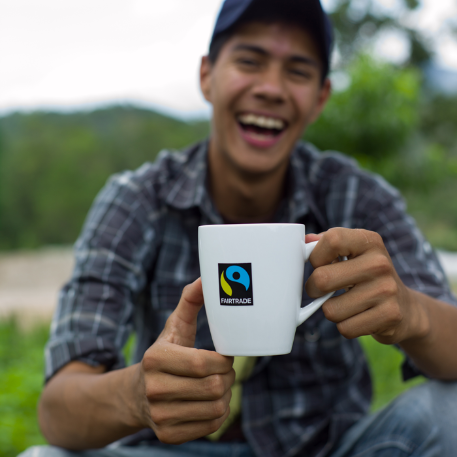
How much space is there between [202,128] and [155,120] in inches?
31.2

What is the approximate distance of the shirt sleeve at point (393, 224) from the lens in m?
1.38

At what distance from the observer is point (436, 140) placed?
16.3 meters

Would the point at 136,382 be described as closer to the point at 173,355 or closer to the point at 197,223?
the point at 173,355

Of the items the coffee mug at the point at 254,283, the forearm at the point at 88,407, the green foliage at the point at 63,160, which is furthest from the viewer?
the green foliage at the point at 63,160

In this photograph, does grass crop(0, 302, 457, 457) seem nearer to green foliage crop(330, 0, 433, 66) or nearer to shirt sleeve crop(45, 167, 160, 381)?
shirt sleeve crop(45, 167, 160, 381)

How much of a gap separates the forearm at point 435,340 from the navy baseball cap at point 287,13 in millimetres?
926

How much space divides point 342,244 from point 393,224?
2.60ft

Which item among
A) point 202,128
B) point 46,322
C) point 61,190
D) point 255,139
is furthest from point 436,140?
point 255,139

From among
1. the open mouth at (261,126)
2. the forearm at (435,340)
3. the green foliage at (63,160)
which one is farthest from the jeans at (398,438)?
the green foliage at (63,160)

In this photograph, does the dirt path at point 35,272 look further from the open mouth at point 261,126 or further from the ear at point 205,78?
the open mouth at point 261,126

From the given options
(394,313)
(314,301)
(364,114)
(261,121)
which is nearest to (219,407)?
(314,301)

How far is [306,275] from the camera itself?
5.23 ft

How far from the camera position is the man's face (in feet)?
5.14

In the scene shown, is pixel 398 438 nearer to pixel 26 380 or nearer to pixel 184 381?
pixel 184 381
